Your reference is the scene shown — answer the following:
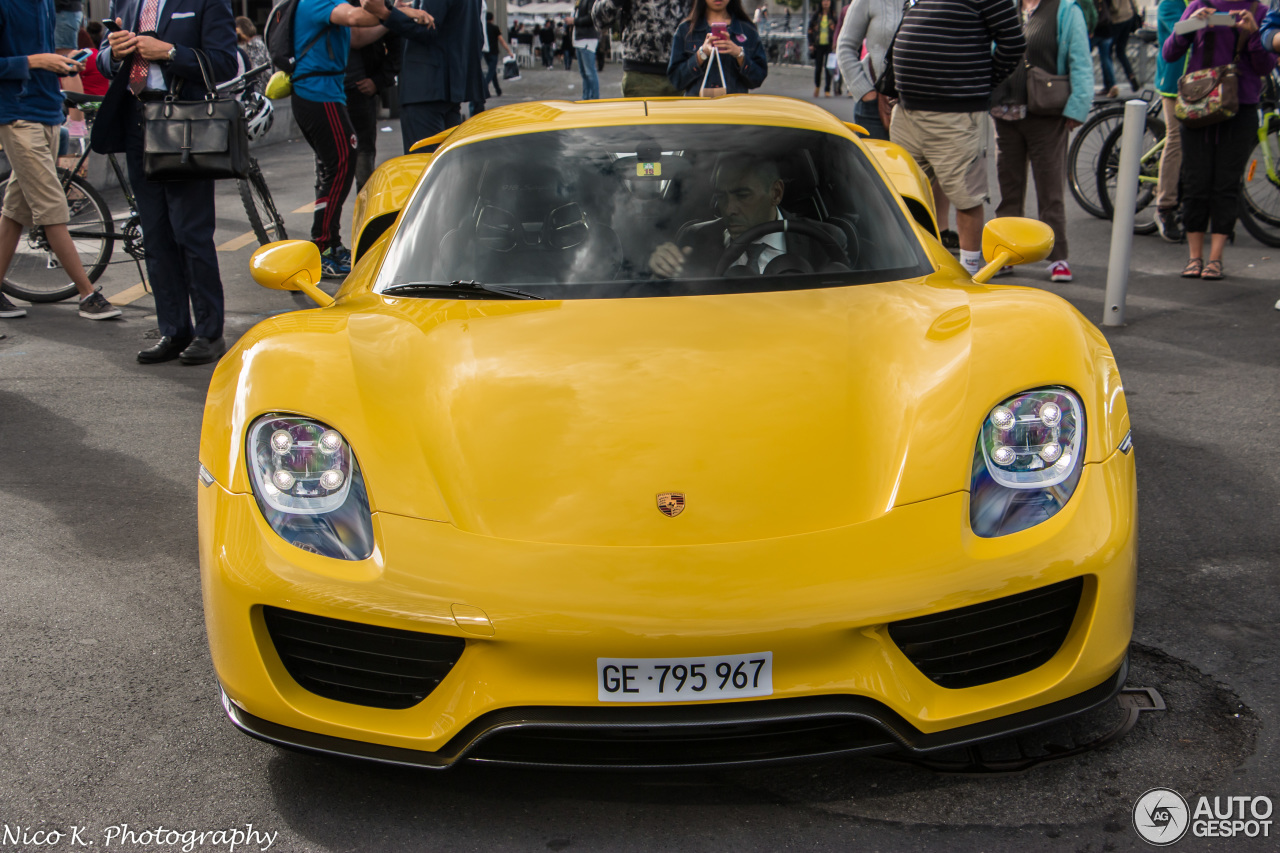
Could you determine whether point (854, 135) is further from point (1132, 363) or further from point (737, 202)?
point (1132, 363)

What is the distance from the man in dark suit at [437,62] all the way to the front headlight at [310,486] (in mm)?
5826

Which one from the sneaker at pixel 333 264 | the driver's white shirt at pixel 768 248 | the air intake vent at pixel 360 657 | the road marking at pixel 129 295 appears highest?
the driver's white shirt at pixel 768 248

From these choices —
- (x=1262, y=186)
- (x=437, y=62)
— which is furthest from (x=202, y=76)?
(x=1262, y=186)

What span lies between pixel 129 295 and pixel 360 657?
20.7ft

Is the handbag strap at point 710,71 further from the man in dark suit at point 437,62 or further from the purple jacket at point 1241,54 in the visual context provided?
the purple jacket at point 1241,54

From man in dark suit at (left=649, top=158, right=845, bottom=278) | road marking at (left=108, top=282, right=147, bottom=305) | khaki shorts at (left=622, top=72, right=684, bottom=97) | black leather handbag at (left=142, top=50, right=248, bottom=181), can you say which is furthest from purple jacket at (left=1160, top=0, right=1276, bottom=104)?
road marking at (left=108, top=282, right=147, bottom=305)

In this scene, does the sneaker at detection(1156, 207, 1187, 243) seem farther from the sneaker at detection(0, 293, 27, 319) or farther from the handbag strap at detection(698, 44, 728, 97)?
the sneaker at detection(0, 293, 27, 319)

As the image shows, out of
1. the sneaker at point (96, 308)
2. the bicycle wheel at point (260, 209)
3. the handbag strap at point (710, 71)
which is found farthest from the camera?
the bicycle wheel at point (260, 209)

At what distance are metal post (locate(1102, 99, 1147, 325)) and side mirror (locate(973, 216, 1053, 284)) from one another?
3.17 m

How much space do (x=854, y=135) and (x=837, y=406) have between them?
143 centimetres

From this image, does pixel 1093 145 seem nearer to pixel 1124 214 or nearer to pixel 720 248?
pixel 1124 214

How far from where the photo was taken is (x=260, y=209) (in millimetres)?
8641

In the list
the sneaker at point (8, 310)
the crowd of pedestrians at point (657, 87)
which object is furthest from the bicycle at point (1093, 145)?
the sneaker at point (8, 310)

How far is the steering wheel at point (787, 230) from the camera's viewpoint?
10.8ft
